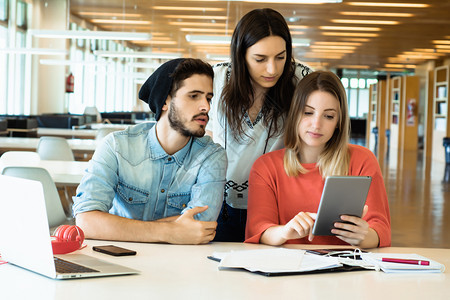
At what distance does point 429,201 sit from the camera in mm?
7996

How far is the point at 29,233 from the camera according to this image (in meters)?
1.40

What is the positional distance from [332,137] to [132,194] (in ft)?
2.45

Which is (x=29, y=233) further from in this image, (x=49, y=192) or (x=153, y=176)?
(x=49, y=192)

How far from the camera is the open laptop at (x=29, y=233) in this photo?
1349 mm

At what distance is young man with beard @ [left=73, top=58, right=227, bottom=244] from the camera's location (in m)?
2.00

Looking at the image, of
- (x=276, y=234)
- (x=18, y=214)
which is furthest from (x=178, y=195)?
(x=18, y=214)

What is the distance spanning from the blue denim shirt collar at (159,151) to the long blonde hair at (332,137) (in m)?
0.36

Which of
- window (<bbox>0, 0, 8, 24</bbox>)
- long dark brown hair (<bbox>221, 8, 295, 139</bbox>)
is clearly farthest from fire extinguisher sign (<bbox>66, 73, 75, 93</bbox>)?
long dark brown hair (<bbox>221, 8, 295, 139</bbox>)

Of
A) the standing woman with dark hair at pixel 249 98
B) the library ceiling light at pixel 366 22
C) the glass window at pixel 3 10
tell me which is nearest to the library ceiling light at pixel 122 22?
the glass window at pixel 3 10

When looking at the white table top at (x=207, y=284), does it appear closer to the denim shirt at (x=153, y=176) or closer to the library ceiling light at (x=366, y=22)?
the denim shirt at (x=153, y=176)

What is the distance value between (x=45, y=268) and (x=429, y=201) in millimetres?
7343

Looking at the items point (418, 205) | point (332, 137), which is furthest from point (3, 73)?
point (332, 137)

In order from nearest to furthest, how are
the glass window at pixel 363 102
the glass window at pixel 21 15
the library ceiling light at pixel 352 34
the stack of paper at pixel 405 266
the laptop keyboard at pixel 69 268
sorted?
the laptop keyboard at pixel 69 268
the stack of paper at pixel 405 266
the glass window at pixel 21 15
the library ceiling light at pixel 352 34
the glass window at pixel 363 102

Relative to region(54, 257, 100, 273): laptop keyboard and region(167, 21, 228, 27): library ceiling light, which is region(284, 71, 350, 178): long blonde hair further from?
region(167, 21, 228, 27): library ceiling light
